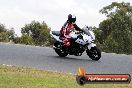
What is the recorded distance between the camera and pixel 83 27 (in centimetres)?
1427

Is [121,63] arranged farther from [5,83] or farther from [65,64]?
[5,83]

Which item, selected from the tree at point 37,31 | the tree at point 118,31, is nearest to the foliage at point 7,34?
the tree at point 37,31

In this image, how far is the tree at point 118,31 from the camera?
149ft

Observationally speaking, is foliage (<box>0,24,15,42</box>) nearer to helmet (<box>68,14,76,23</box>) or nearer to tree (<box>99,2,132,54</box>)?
tree (<box>99,2,132,54</box>)

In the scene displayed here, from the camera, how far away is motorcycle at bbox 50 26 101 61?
13.9 metres

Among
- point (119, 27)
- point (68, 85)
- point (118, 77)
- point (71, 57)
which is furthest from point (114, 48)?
point (118, 77)

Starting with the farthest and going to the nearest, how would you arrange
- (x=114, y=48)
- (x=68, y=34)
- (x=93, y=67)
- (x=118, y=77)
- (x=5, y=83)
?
1. (x=114, y=48)
2. (x=68, y=34)
3. (x=93, y=67)
4. (x=5, y=83)
5. (x=118, y=77)

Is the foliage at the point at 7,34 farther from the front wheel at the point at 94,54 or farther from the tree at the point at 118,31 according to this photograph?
the front wheel at the point at 94,54

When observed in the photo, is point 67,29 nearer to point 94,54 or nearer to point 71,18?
point 71,18

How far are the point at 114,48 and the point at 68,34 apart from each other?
1230 inches

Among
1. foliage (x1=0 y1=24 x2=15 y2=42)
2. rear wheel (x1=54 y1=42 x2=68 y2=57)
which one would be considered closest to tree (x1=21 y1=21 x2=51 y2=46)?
foliage (x1=0 y1=24 x2=15 y2=42)

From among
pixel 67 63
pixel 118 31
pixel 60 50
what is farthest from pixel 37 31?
pixel 67 63

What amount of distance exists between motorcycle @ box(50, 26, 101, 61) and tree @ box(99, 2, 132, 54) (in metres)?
30.5

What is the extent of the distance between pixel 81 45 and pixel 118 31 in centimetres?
3324
